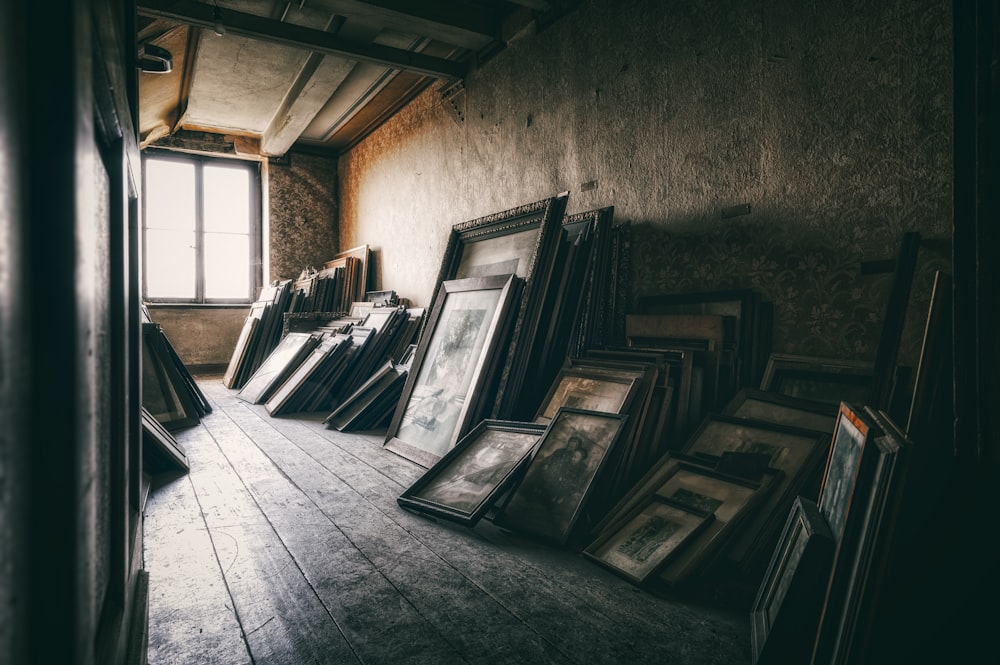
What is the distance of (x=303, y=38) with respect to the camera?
17.0 feet

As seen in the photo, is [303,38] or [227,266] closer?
[303,38]

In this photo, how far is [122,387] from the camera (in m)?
1.33

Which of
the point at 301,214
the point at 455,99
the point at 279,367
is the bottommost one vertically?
the point at 279,367

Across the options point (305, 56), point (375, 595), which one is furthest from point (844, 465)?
point (305, 56)

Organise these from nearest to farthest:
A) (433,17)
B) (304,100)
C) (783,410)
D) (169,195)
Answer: (783,410), (433,17), (304,100), (169,195)

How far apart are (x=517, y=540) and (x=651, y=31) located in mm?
3122

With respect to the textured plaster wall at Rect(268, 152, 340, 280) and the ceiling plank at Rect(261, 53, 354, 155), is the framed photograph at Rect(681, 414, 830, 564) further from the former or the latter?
the textured plaster wall at Rect(268, 152, 340, 280)

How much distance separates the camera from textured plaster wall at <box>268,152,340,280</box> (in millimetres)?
9047

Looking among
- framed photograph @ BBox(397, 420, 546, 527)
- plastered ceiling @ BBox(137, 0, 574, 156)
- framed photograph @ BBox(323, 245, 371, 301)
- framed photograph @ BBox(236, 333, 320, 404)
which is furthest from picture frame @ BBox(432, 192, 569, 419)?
framed photograph @ BBox(323, 245, 371, 301)

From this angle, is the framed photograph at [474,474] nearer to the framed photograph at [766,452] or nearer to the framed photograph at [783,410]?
the framed photograph at [766,452]

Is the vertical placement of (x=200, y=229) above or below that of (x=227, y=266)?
above

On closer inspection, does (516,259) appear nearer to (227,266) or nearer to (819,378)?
(819,378)

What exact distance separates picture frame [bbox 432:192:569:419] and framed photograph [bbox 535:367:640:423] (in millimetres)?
242

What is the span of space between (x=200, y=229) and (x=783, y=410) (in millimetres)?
8801
